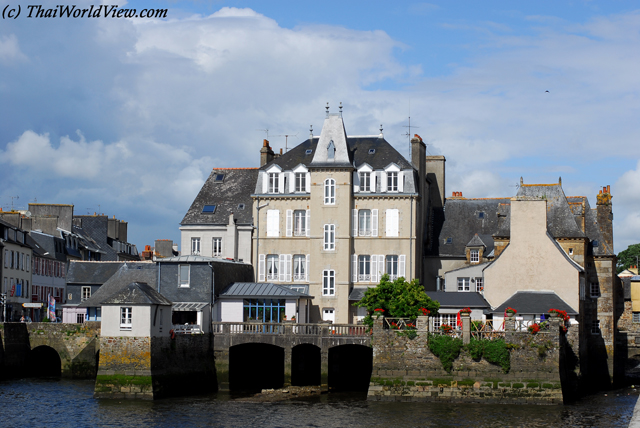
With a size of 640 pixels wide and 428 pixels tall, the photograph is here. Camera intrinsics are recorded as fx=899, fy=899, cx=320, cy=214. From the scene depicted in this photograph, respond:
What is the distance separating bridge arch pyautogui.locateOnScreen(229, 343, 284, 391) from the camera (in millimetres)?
53875

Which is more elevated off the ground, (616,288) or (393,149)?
(393,149)

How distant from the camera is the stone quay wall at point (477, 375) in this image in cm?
4456

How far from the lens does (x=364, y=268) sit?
6197 cm

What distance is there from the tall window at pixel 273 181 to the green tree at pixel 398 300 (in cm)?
1341

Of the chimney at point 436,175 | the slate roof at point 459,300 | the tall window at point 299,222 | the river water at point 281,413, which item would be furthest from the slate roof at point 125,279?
the chimney at point 436,175

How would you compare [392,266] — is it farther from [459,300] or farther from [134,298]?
[134,298]

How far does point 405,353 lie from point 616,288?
2941 cm

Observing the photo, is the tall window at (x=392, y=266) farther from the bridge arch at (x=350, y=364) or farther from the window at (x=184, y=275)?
the window at (x=184, y=275)

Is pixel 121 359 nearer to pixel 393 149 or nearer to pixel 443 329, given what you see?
pixel 443 329

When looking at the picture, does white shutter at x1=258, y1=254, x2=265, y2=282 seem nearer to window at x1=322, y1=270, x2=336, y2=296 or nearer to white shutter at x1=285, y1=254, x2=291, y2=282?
white shutter at x1=285, y1=254, x2=291, y2=282

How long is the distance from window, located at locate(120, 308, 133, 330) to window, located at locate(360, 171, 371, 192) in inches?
887

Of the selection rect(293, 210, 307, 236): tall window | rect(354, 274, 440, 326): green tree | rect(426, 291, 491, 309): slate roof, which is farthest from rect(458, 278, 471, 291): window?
rect(293, 210, 307, 236): tall window

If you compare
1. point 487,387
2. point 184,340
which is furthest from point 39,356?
point 487,387

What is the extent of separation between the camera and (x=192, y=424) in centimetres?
3888
